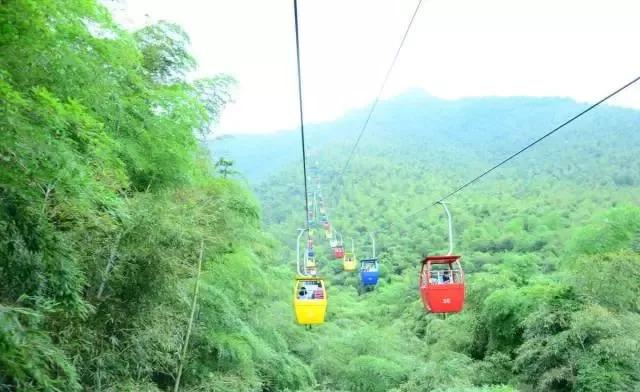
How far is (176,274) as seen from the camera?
4.92m

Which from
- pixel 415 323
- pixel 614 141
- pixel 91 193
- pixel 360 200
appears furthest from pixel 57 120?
pixel 614 141

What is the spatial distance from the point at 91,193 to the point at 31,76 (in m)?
0.94

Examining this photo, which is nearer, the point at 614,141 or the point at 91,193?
the point at 91,193

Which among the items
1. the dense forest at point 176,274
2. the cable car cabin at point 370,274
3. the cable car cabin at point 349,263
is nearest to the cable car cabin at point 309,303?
the dense forest at point 176,274

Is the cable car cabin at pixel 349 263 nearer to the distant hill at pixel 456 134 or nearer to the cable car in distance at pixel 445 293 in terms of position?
the cable car in distance at pixel 445 293

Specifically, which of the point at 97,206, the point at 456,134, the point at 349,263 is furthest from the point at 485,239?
the point at 456,134

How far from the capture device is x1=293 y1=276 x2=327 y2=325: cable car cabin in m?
9.23

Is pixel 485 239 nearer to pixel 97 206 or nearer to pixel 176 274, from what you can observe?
pixel 176 274

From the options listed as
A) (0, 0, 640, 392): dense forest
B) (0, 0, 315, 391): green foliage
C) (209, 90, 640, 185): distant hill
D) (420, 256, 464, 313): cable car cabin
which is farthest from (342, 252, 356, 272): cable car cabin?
(209, 90, 640, 185): distant hill

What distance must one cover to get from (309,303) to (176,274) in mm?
4665

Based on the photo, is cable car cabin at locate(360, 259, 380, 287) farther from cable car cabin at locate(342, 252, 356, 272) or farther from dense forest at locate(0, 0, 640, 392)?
cable car cabin at locate(342, 252, 356, 272)

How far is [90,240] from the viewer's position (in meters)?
4.14

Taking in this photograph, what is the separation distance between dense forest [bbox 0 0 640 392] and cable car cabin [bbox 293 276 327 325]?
1042mm

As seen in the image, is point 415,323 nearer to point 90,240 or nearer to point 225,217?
point 225,217
